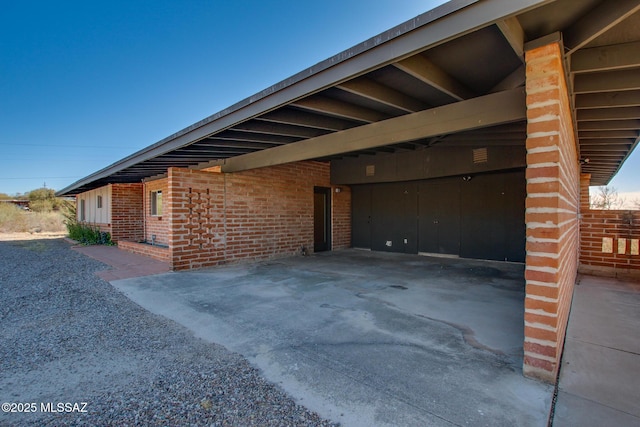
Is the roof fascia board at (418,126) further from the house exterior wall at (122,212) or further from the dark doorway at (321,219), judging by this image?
the house exterior wall at (122,212)

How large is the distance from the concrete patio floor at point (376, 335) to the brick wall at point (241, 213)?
35.2 inches

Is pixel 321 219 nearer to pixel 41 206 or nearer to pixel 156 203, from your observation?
pixel 156 203

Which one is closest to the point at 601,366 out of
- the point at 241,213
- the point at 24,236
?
the point at 241,213

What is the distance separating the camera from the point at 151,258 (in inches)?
314

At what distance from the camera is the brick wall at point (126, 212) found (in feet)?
35.9

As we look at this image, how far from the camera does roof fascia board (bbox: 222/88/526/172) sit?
2.96 metres

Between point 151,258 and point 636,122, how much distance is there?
32.6 ft

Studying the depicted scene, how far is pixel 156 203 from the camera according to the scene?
10328 mm

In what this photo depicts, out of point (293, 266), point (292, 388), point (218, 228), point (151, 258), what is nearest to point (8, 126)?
point (151, 258)

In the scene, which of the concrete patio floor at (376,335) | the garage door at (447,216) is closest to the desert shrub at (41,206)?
the concrete patio floor at (376,335)

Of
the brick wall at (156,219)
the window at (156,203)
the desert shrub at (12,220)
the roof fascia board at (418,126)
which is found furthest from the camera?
the desert shrub at (12,220)

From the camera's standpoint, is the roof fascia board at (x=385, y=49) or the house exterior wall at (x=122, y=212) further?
the house exterior wall at (x=122, y=212)

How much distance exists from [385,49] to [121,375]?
3.21 m

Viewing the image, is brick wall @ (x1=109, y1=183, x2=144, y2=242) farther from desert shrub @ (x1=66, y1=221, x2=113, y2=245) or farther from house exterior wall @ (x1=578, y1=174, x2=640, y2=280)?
house exterior wall @ (x1=578, y1=174, x2=640, y2=280)
